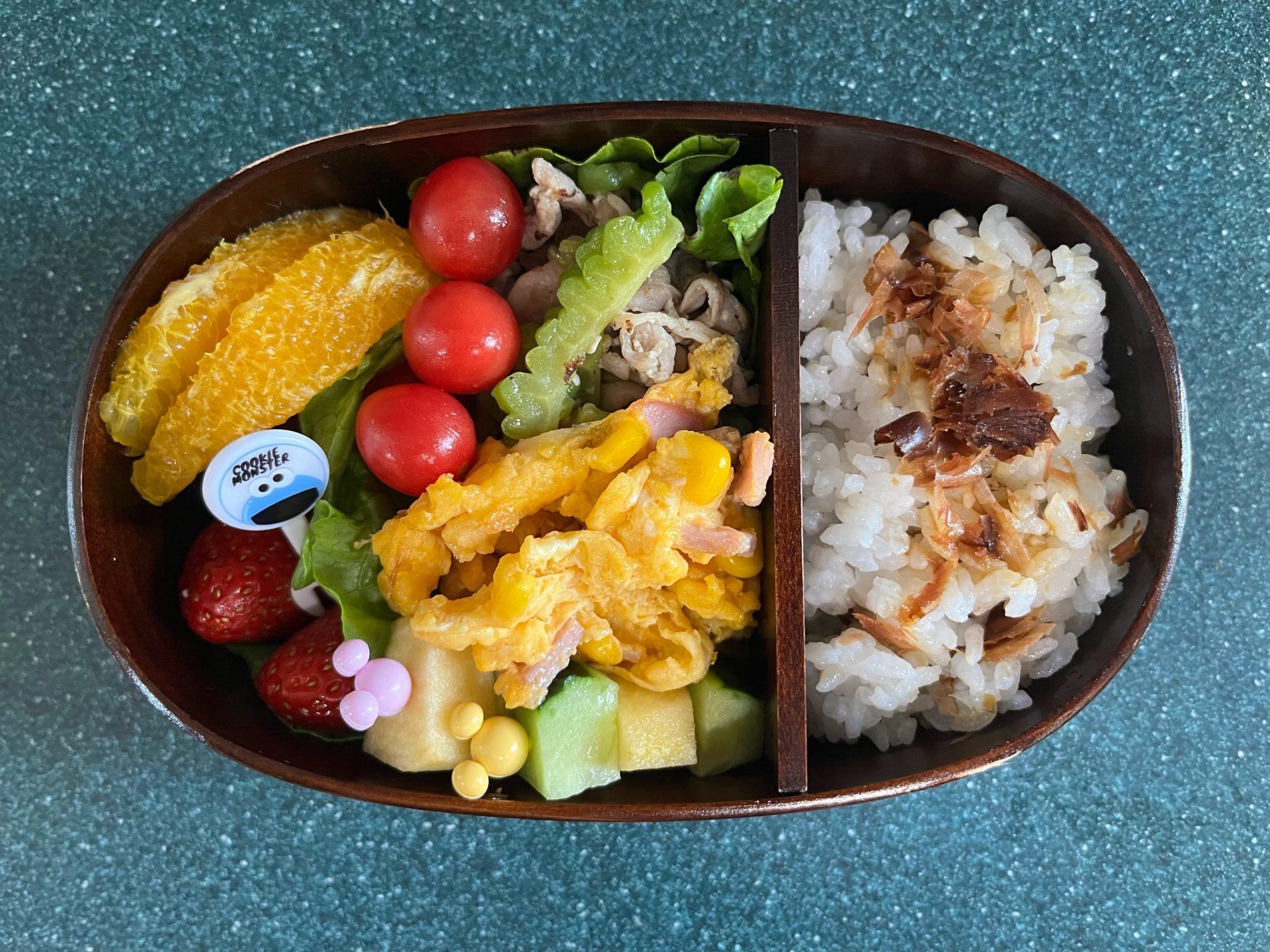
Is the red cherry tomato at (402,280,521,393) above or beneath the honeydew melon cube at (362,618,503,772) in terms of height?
above

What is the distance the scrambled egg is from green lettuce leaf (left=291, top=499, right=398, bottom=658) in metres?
0.08

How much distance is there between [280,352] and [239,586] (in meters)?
0.46

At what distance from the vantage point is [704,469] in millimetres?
1558

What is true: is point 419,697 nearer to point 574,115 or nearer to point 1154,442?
point 574,115

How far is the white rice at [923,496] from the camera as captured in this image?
1690 millimetres

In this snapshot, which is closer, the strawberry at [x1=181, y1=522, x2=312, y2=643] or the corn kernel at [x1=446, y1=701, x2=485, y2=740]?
the corn kernel at [x1=446, y1=701, x2=485, y2=740]

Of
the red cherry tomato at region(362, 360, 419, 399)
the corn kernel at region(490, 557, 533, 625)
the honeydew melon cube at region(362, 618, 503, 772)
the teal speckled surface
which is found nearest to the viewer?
the corn kernel at region(490, 557, 533, 625)

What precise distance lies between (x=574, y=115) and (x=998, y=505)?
103cm

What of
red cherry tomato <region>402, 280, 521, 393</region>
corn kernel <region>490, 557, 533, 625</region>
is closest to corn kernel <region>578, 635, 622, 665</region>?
corn kernel <region>490, 557, 533, 625</region>

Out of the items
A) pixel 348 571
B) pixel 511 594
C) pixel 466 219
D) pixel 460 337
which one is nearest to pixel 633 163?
pixel 466 219

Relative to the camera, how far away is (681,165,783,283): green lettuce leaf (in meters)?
1.61

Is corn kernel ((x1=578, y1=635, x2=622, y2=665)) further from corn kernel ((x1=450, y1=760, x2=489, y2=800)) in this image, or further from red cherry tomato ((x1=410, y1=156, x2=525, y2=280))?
red cherry tomato ((x1=410, y1=156, x2=525, y2=280))

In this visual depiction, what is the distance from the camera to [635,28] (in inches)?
81.2

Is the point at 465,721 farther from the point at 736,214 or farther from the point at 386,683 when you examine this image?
the point at 736,214
